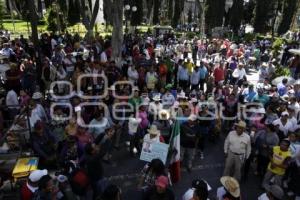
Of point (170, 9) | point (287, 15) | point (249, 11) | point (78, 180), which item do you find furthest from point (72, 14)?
point (78, 180)

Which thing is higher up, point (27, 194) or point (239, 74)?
point (239, 74)

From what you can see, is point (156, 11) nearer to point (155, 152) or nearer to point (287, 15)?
point (287, 15)

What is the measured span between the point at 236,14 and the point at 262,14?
11.1 feet

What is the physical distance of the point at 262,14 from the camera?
41312mm

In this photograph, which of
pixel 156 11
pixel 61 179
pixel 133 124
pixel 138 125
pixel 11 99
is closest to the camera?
pixel 61 179

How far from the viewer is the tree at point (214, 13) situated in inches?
1706

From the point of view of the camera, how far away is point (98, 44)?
1923 cm

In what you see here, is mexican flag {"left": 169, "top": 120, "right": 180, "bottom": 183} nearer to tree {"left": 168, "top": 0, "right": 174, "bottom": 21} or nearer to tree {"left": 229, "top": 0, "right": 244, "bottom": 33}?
tree {"left": 229, "top": 0, "right": 244, "bottom": 33}

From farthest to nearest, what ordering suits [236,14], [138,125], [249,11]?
[249,11]
[236,14]
[138,125]

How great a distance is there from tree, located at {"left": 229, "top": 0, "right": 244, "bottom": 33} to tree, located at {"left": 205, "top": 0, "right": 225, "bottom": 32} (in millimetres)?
Result: 1268

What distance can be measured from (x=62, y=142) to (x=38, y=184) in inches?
113

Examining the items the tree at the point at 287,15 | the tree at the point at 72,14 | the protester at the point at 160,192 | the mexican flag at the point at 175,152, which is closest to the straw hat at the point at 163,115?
the mexican flag at the point at 175,152

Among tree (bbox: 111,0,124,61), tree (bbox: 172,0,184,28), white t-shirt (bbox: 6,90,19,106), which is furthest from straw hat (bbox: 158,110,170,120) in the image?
tree (bbox: 172,0,184,28)

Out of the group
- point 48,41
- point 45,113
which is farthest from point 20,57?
point 45,113
